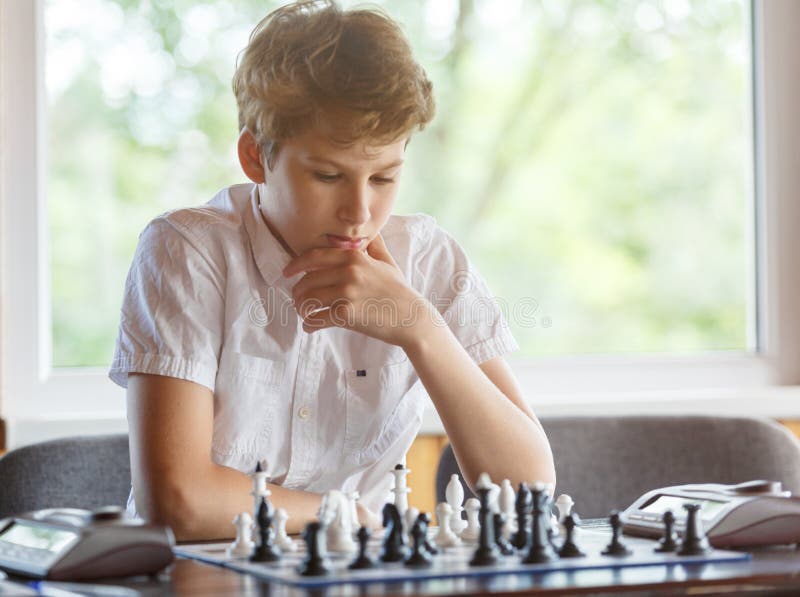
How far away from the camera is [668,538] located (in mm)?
1135

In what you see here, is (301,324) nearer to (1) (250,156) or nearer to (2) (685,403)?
(1) (250,156)

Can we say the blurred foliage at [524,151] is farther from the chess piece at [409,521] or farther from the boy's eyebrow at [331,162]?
the chess piece at [409,521]

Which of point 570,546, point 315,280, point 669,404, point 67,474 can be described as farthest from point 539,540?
point 669,404

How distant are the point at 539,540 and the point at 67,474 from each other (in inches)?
40.2

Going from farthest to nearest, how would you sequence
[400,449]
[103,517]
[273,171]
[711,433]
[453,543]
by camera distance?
[711,433], [400,449], [273,171], [453,543], [103,517]

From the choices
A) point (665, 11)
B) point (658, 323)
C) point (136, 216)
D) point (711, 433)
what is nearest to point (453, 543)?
point (711, 433)

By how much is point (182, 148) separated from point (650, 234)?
1.22 meters

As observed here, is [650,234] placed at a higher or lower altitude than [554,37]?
lower

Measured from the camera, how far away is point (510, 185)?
2.80 metres

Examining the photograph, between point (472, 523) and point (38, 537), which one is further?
point (472, 523)

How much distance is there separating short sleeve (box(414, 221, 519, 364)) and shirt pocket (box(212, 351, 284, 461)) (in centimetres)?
32

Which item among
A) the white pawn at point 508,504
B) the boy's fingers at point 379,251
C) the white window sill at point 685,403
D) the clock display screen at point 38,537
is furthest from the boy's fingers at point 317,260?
the white window sill at point 685,403

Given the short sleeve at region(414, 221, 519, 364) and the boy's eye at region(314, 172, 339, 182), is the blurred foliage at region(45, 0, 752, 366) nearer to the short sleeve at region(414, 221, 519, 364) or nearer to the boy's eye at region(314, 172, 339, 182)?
the short sleeve at region(414, 221, 519, 364)

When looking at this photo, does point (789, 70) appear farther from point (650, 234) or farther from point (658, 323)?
point (658, 323)
